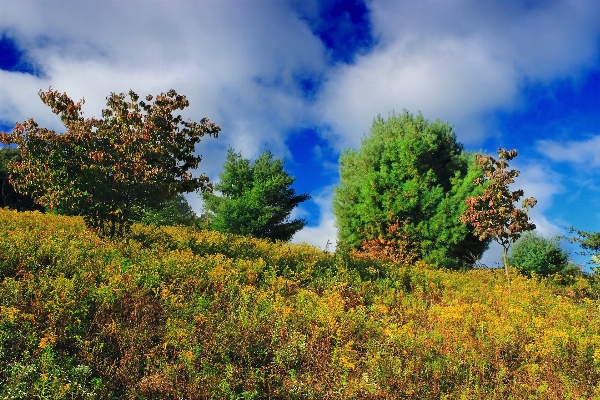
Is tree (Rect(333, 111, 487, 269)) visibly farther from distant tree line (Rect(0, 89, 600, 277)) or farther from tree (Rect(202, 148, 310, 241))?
tree (Rect(202, 148, 310, 241))

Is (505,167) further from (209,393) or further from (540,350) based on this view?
(209,393)

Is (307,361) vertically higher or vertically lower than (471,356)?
lower

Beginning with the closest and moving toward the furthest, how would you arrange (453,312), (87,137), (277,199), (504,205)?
(453,312) → (87,137) → (504,205) → (277,199)

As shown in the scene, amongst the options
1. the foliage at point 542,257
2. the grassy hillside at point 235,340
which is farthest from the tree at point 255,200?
the grassy hillside at point 235,340

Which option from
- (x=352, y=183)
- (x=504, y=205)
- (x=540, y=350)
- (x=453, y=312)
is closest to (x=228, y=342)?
(x=453, y=312)

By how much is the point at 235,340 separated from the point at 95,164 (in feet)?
23.9

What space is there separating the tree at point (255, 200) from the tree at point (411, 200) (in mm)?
4805

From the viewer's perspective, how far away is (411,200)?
1933 cm

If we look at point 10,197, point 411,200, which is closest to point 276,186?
point 411,200

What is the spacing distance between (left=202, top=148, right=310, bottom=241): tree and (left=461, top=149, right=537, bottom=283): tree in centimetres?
1336

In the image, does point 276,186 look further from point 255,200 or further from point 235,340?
point 235,340

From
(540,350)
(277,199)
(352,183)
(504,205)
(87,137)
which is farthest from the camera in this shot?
(277,199)

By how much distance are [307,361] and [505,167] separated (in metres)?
10.4

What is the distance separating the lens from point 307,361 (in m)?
5.41
